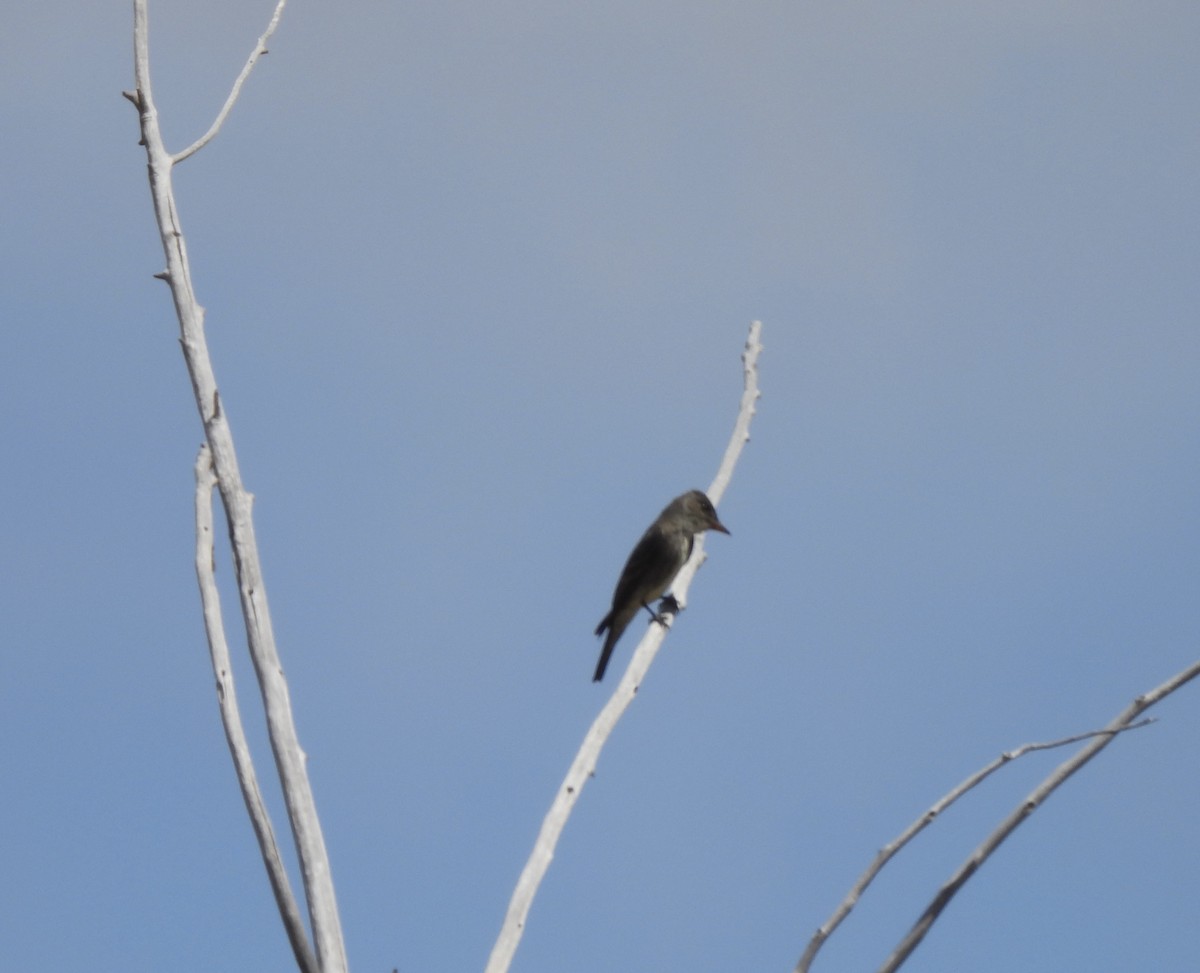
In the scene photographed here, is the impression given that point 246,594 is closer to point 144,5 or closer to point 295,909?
point 295,909

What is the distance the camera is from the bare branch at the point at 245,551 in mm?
4395

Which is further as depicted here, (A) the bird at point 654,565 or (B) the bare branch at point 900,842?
(A) the bird at point 654,565

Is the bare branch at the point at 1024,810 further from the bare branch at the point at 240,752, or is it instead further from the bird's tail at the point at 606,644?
the bird's tail at the point at 606,644

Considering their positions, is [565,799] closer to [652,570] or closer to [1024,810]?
[1024,810]

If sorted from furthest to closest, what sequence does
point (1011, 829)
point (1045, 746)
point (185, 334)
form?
1. point (185, 334)
2. point (1045, 746)
3. point (1011, 829)

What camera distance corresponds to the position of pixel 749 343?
7.20 metres

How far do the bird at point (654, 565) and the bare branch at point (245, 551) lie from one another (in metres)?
5.77

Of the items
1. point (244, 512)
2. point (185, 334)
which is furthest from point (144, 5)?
point (244, 512)

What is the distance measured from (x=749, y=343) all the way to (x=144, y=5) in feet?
10.3

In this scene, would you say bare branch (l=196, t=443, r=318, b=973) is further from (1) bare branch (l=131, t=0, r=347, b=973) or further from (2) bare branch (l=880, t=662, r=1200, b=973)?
(2) bare branch (l=880, t=662, r=1200, b=973)

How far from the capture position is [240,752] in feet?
15.2

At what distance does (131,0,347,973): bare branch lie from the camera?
4395 mm

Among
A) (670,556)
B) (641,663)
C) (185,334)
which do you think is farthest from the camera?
(670,556)

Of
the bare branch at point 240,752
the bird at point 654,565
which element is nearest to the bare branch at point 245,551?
the bare branch at point 240,752
